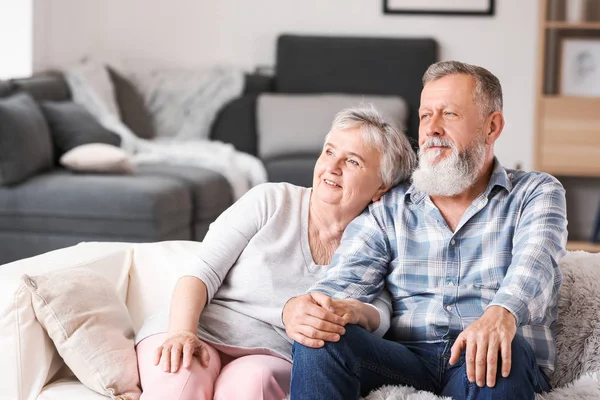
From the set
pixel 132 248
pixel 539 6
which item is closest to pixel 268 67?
pixel 539 6

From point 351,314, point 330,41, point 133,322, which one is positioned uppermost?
point 330,41

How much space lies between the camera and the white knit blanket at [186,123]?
4.74m

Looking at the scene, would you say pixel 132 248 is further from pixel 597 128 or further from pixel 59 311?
pixel 597 128

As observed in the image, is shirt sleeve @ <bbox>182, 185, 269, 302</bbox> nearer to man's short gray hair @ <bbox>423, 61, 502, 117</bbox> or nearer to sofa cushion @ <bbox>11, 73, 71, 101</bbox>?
man's short gray hair @ <bbox>423, 61, 502, 117</bbox>

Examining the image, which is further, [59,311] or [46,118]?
[46,118]

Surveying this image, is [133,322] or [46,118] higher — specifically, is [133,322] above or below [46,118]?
below

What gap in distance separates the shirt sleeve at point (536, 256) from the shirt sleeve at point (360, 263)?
0.30 meters

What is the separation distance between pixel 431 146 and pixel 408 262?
0.90 feet

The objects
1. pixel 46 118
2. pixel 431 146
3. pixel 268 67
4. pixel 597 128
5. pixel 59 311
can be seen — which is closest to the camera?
pixel 59 311

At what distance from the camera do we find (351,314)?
5.90ft

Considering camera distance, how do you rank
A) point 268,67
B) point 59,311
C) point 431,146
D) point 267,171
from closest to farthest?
point 59,311 → point 431,146 → point 267,171 → point 268,67

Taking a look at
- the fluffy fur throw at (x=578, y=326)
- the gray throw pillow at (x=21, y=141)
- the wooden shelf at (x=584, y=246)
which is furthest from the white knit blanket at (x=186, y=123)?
the fluffy fur throw at (x=578, y=326)

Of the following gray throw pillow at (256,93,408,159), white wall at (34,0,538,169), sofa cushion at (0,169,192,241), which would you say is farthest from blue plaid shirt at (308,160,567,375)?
white wall at (34,0,538,169)

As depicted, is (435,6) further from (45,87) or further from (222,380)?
(222,380)
